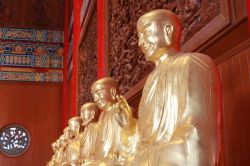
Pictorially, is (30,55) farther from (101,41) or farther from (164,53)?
(164,53)

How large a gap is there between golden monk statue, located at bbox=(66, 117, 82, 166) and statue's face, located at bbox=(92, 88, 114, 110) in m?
0.91

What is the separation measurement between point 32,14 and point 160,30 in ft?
26.8

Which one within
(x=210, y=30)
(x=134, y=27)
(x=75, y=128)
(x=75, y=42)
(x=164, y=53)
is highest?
(x=75, y=42)

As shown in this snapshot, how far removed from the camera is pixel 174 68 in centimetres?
170

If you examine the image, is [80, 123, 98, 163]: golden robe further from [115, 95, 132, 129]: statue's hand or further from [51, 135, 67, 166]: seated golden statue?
[115, 95, 132, 129]: statue's hand

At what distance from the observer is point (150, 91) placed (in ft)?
5.90

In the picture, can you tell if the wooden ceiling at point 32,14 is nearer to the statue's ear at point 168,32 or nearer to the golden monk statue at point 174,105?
the golden monk statue at point 174,105

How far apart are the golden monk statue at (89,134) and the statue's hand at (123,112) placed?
95cm

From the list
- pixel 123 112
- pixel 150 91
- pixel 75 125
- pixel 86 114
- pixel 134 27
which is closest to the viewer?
pixel 150 91

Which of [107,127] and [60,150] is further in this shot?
[60,150]

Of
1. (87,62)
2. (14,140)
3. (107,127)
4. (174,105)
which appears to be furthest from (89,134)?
(14,140)

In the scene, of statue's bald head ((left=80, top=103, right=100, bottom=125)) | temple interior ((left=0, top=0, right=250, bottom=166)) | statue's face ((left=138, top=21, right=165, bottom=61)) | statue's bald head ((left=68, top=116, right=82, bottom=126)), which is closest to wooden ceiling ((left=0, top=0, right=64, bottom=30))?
temple interior ((left=0, top=0, right=250, bottom=166))

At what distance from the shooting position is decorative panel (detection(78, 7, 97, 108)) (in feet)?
18.6

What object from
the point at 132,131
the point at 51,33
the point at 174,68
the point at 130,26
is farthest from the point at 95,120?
the point at 51,33
